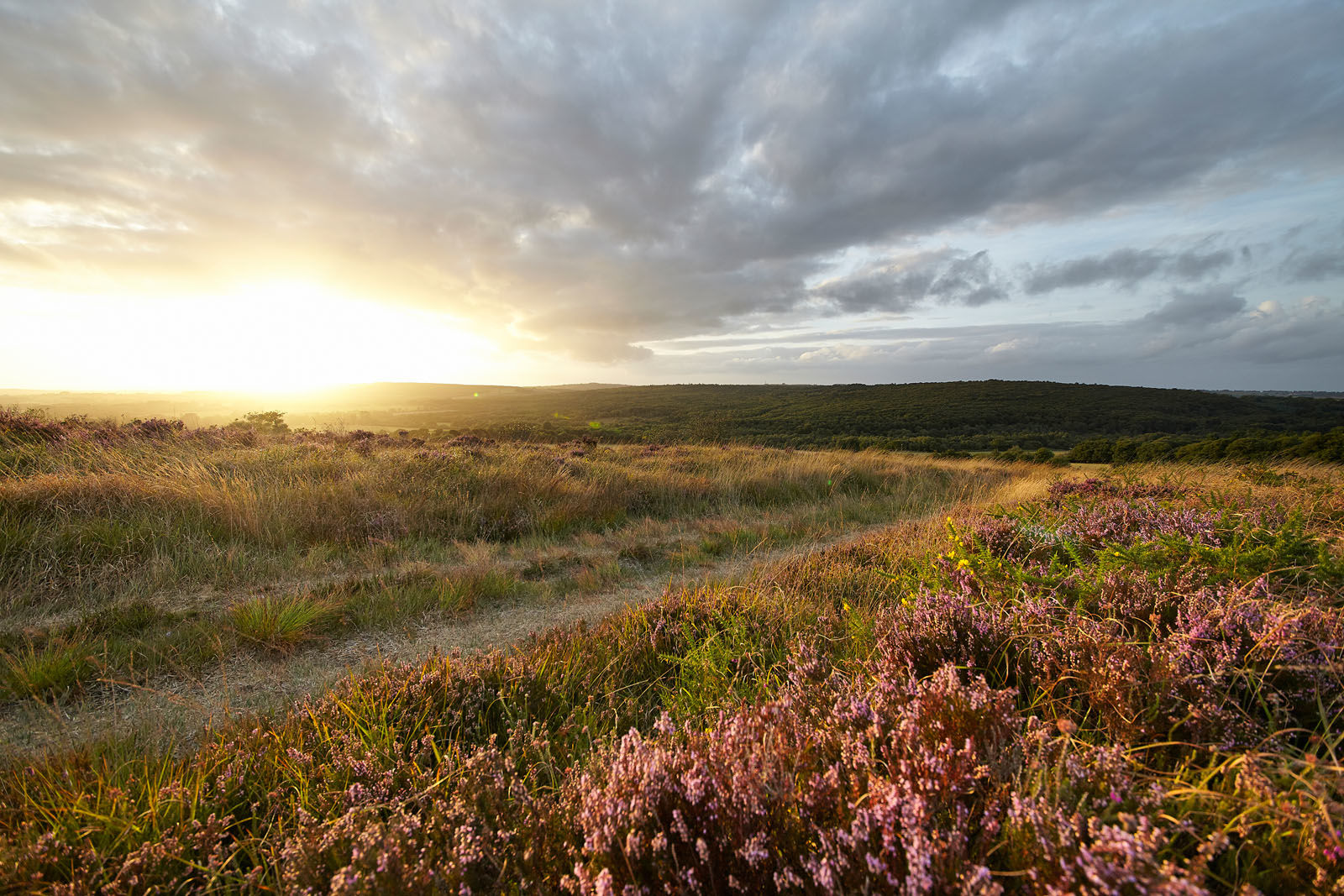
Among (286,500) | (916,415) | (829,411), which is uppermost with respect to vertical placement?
(286,500)

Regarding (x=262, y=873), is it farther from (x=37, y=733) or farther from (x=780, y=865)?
(x=37, y=733)

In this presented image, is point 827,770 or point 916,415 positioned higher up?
point 827,770

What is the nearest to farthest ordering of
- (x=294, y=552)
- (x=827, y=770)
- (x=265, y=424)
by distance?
(x=827, y=770)
(x=294, y=552)
(x=265, y=424)

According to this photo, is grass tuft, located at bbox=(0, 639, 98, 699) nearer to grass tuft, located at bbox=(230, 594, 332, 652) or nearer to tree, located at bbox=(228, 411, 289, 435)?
grass tuft, located at bbox=(230, 594, 332, 652)

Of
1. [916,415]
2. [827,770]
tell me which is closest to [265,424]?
[827,770]

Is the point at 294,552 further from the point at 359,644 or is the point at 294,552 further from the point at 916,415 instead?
the point at 916,415

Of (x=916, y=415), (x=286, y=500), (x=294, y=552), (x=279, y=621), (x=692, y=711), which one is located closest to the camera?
(x=692, y=711)

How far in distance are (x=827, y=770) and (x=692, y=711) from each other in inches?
52.0

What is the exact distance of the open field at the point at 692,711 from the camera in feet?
4.92

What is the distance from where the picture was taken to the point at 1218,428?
52625 mm

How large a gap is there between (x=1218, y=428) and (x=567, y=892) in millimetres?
75043

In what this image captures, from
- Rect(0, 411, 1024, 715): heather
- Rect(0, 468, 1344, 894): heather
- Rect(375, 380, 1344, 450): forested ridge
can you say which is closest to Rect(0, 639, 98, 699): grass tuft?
Rect(0, 411, 1024, 715): heather

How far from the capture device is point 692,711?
10.0 feet

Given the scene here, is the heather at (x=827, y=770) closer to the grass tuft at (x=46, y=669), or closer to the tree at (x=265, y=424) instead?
the grass tuft at (x=46, y=669)
